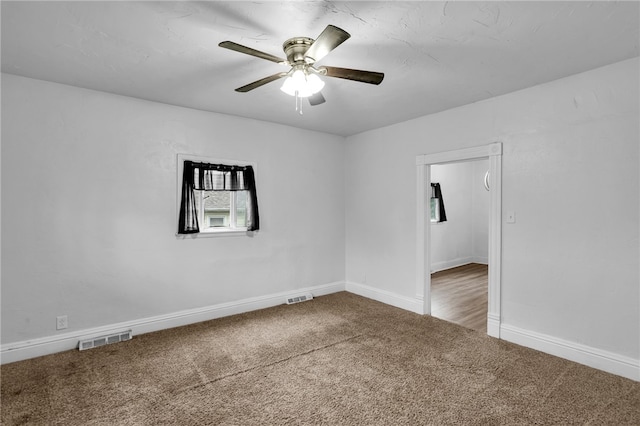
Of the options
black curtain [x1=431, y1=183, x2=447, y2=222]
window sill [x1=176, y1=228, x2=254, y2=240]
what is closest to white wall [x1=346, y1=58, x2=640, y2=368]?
window sill [x1=176, y1=228, x2=254, y2=240]

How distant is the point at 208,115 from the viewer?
3.90 m

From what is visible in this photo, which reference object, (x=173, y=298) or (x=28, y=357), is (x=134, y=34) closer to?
(x=173, y=298)

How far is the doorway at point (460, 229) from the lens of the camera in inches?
242

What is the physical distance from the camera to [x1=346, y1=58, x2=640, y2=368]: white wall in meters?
2.60

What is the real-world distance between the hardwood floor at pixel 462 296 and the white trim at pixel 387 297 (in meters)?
0.26

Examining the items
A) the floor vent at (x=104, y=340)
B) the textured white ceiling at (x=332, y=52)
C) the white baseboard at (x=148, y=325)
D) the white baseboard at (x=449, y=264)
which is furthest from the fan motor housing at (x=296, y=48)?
the white baseboard at (x=449, y=264)

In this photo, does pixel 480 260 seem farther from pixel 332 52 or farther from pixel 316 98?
pixel 332 52

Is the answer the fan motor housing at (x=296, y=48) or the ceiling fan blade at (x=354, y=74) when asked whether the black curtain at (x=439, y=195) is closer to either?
the ceiling fan blade at (x=354, y=74)

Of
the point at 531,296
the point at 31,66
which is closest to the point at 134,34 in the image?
the point at 31,66

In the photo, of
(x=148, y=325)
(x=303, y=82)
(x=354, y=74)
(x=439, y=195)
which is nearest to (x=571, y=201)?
(x=354, y=74)

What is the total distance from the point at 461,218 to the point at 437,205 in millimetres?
976

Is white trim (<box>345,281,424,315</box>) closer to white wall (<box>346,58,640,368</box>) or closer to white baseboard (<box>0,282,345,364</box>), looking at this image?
white baseboard (<box>0,282,345,364</box>)

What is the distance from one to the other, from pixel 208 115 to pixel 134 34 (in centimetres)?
173

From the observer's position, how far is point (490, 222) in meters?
3.43
